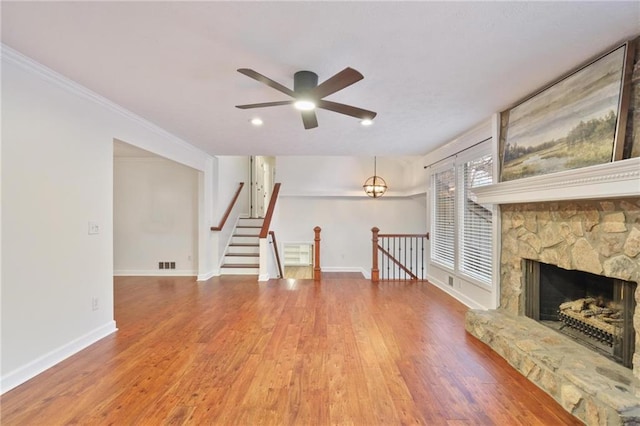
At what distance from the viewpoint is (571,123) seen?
7.67ft

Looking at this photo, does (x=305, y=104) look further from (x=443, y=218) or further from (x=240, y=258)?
(x=240, y=258)

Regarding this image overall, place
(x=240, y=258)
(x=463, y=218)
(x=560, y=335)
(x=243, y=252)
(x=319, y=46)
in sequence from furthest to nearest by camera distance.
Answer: (x=243, y=252) < (x=240, y=258) < (x=463, y=218) < (x=560, y=335) < (x=319, y=46)

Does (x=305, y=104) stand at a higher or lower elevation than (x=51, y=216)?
Result: higher

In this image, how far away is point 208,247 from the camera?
5.64 m

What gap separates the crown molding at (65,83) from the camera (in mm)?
2064

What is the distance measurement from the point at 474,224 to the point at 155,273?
5.79 meters

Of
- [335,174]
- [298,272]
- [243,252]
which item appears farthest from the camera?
[298,272]

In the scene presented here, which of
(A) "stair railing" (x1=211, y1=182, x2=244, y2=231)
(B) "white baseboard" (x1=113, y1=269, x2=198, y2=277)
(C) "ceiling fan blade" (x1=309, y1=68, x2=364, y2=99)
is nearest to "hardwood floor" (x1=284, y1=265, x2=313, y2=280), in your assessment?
(A) "stair railing" (x1=211, y1=182, x2=244, y2=231)

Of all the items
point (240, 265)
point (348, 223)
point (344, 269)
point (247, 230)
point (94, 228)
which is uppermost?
point (94, 228)

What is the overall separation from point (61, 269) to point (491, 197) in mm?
4194

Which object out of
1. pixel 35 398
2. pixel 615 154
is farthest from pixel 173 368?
pixel 615 154

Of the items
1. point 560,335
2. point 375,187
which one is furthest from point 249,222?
point 560,335

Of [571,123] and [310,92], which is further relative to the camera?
[571,123]

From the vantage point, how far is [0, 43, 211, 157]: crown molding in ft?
6.77
